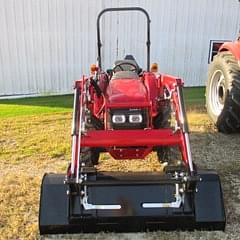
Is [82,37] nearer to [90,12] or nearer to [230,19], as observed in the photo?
[90,12]

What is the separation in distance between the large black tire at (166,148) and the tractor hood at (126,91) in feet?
0.93

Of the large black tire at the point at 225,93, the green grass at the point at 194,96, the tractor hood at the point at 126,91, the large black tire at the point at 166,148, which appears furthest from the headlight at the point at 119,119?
the green grass at the point at 194,96

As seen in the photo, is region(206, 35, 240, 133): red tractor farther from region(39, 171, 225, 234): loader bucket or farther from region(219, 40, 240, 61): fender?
region(39, 171, 225, 234): loader bucket

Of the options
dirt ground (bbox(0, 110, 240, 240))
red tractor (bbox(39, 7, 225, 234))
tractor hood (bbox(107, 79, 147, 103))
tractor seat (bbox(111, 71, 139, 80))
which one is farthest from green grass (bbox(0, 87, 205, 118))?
red tractor (bbox(39, 7, 225, 234))

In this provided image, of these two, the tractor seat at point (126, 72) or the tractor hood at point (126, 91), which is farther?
the tractor seat at point (126, 72)

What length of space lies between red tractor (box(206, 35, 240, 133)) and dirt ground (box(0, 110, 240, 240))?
0.20 meters

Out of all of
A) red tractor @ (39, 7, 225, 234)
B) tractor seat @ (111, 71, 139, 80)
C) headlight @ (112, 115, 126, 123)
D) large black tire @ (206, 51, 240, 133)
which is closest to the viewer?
red tractor @ (39, 7, 225, 234)

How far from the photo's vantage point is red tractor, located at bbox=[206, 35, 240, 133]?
183 inches

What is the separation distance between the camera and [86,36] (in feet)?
Result: 27.1

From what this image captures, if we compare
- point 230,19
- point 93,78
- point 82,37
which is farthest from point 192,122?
point 230,19

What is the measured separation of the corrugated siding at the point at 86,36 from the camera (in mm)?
8023

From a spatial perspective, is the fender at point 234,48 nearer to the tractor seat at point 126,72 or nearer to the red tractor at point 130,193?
the tractor seat at point 126,72

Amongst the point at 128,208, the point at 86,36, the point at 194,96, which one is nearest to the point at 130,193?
the point at 128,208

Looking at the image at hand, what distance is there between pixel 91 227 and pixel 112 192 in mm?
277
